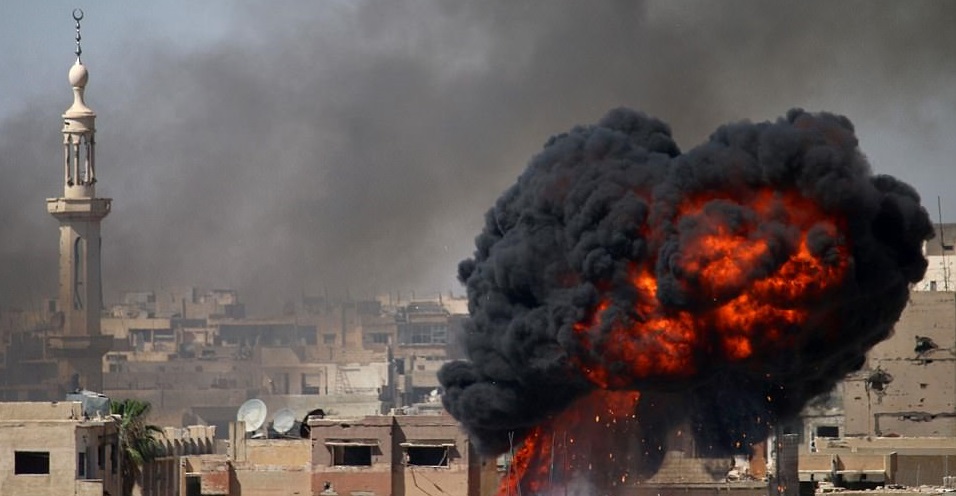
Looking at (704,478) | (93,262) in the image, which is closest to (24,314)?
(93,262)

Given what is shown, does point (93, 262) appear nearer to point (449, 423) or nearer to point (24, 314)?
point (24, 314)

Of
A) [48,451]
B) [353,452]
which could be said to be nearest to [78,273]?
[353,452]

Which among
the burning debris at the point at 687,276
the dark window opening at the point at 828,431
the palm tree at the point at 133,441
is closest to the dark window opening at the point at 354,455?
the palm tree at the point at 133,441

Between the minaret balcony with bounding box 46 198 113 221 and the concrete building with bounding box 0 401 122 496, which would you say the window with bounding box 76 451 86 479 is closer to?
the concrete building with bounding box 0 401 122 496

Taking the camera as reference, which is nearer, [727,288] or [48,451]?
[727,288]

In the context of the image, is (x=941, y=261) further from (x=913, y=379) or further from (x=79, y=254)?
(x=79, y=254)

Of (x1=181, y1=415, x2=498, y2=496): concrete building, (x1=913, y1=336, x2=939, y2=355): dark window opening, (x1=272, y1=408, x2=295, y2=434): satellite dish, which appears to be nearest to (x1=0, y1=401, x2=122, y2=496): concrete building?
(x1=181, y1=415, x2=498, y2=496): concrete building

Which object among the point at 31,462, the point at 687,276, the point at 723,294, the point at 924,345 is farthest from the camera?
the point at 924,345

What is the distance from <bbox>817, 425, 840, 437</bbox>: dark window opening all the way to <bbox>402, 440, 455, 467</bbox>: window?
31546 mm

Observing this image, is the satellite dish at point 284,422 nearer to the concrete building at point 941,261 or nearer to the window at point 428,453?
the window at point 428,453

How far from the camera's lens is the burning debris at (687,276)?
275ft

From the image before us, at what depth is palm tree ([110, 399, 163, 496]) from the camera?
4141 inches

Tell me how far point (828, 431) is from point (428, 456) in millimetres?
32882

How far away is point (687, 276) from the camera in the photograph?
83.6 meters
